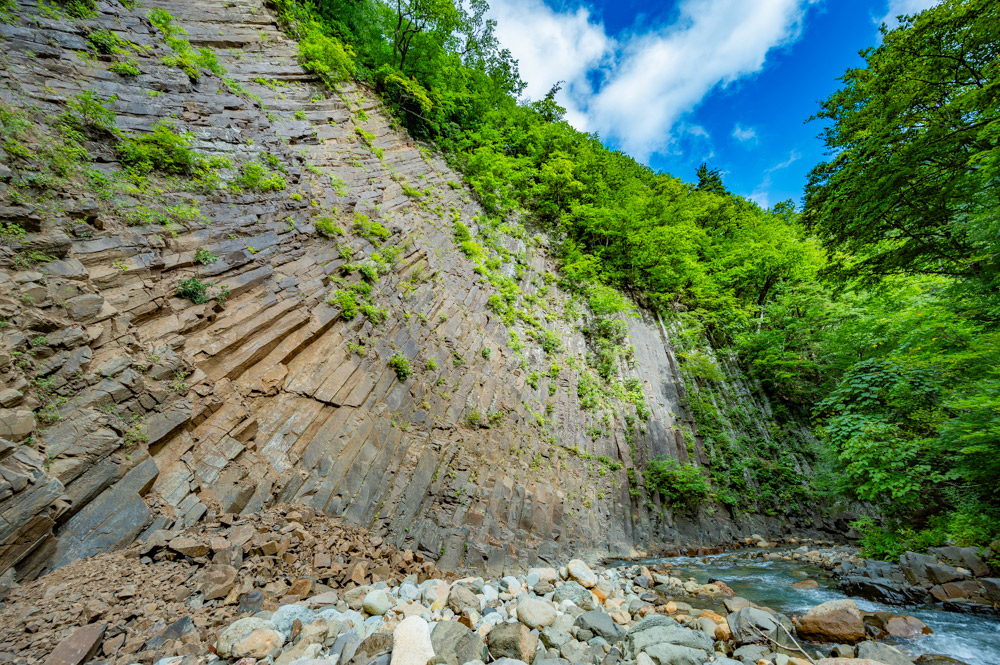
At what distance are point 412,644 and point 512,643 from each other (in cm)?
103

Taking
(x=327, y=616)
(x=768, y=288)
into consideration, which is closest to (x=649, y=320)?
(x=768, y=288)

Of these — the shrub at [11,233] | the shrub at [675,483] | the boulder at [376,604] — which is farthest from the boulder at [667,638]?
the shrub at [11,233]

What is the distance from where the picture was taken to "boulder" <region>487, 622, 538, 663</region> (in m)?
3.49

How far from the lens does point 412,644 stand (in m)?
3.28

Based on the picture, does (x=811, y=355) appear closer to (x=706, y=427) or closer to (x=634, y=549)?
(x=706, y=427)

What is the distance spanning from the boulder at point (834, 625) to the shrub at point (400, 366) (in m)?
7.35

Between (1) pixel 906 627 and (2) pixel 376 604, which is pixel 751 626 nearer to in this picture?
(1) pixel 906 627

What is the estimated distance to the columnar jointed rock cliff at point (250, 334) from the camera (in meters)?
3.98

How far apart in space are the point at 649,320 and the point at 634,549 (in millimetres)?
11598

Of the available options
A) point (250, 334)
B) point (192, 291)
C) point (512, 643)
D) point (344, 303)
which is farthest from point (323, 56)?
point (512, 643)

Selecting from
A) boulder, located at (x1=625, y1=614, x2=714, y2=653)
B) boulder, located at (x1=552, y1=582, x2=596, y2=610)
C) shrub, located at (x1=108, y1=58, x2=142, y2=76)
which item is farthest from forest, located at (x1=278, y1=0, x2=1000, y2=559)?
boulder, located at (x1=552, y1=582, x2=596, y2=610)

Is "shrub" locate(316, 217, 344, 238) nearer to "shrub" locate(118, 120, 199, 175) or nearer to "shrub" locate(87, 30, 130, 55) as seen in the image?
"shrub" locate(118, 120, 199, 175)

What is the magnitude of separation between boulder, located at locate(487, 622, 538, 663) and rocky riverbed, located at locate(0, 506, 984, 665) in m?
0.01

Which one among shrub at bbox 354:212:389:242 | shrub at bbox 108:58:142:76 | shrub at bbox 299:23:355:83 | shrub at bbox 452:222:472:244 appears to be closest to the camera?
shrub at bbox 108:58:142:76
